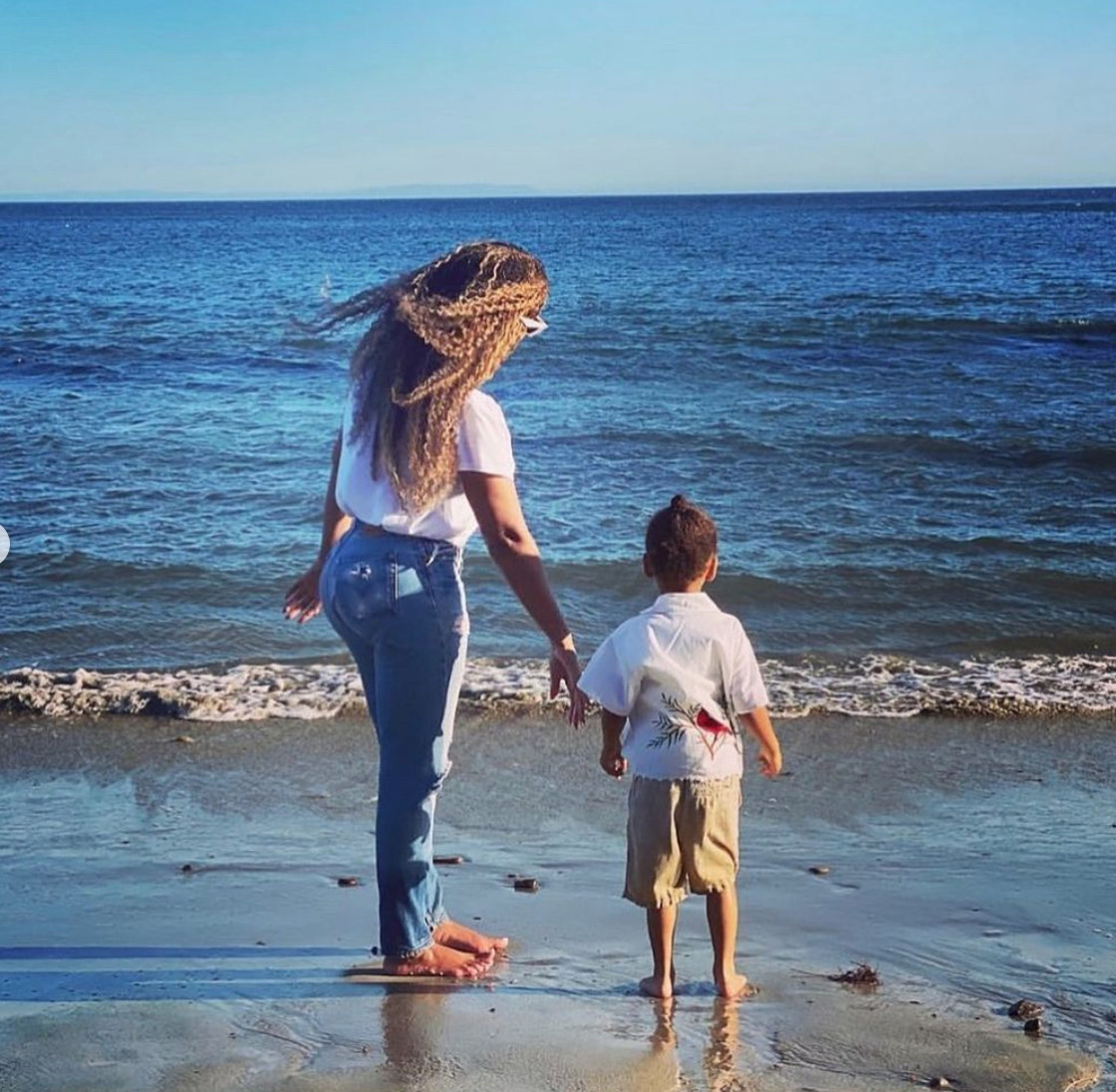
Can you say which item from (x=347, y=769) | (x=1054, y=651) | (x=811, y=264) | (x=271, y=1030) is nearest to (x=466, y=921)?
(x=271, y=1030)

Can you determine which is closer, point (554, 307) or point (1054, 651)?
point (1054, 651)

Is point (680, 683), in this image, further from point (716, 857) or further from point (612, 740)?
point (716, 857)

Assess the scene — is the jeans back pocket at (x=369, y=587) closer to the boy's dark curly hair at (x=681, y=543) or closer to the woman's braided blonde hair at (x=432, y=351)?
the woman's braided blonde hair at (x=432, y=351)

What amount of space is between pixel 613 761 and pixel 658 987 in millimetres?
581

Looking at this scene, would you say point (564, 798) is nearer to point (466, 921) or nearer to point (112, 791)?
point (466, 921)

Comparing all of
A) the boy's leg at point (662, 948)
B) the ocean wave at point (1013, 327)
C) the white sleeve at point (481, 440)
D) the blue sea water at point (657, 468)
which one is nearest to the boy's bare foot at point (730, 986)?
the boy's leg at point (662, 948)

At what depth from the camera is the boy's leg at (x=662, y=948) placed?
368cm

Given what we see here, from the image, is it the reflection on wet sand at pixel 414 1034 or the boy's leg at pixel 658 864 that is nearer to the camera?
the reflection on wet sand at pixel 414 1034

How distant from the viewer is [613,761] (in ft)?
11.9

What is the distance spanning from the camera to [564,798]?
563 centimetres

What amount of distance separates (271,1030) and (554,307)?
2666cm

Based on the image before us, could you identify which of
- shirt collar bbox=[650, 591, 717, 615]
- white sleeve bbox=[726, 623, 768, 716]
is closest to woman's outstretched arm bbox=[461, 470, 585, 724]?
shirt collar bbox=[650, 591, 717, 615]

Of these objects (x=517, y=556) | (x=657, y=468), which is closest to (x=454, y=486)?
(x=517, y=556)

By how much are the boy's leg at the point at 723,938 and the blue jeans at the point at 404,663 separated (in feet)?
2.48
